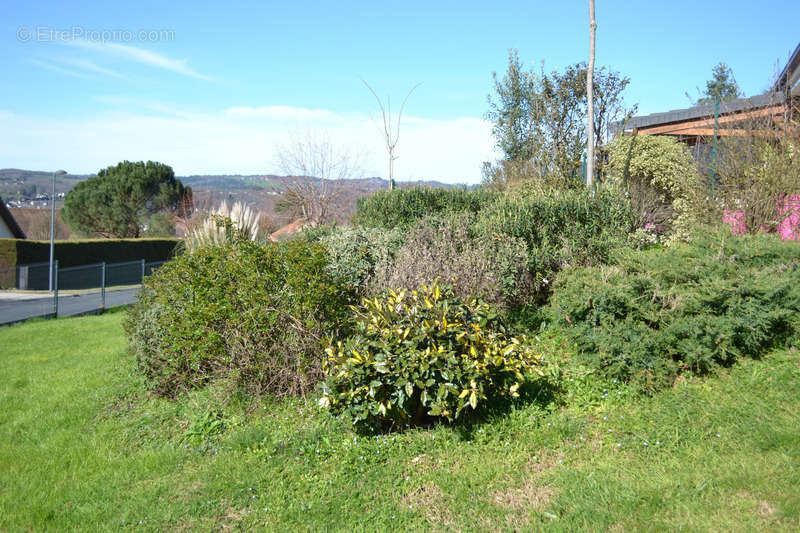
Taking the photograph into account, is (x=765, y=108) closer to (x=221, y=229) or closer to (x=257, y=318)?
(x=257, y=318)

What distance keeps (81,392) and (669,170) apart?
1260cm

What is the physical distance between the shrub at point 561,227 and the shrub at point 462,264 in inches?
7.9

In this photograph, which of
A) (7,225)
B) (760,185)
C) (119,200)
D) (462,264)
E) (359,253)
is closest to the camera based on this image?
(462,264)

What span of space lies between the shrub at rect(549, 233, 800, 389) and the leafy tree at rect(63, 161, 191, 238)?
3819 cm

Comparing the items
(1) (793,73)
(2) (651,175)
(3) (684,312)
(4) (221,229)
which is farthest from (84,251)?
(1) (793,73)

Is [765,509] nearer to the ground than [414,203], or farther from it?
nearer to the ground

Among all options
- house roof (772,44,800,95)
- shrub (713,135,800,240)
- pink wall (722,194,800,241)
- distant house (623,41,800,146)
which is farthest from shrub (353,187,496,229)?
house roof (772,44,800,95)

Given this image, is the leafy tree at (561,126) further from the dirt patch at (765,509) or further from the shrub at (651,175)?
the dirt patch at (765,509)

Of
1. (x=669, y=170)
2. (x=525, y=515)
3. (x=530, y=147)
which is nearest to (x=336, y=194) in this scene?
(x=530, y=147)

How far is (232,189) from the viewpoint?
54.4m

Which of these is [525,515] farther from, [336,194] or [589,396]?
[336,194]

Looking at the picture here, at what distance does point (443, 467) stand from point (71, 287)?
69.3 ft

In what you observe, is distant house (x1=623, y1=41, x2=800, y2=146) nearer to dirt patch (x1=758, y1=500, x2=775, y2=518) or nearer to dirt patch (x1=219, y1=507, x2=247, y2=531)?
dirt patch (x1=758, y1=500, x2=775, y2=518)

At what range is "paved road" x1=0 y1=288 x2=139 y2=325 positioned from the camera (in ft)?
44.1
